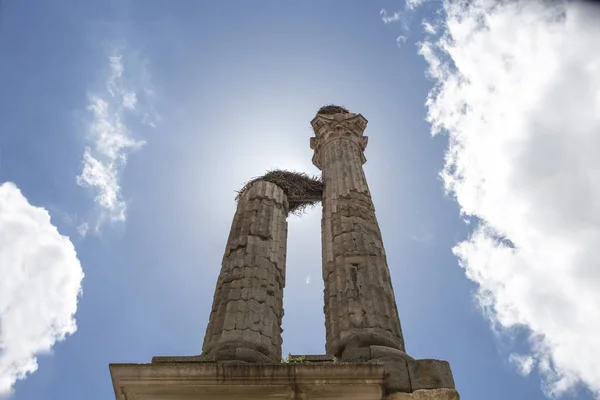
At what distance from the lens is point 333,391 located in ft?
20.5

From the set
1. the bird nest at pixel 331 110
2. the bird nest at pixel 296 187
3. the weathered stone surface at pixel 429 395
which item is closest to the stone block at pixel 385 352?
the weathered stone surface at pixel 429 395

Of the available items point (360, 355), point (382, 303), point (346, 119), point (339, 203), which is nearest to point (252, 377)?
point (360, 355)

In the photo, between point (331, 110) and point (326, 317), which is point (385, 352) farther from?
point (331, 110)

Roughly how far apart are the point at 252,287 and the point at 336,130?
22.5ft

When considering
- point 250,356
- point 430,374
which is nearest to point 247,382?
point 250,356

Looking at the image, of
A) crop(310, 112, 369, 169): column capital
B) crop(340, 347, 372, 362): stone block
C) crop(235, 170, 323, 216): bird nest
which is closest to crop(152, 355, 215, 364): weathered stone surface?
crop(340, 347, 372, 362): stone block

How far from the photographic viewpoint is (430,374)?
664 cm

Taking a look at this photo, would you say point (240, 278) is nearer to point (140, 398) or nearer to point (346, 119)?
point (140, 398)

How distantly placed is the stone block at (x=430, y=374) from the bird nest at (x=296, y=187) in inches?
276

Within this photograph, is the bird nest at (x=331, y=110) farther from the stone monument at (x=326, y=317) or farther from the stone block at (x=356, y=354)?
the stone block at (x=356, y=354)

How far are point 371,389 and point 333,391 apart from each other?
0.44 m

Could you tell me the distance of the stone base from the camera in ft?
20.5

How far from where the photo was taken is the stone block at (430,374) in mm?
6508

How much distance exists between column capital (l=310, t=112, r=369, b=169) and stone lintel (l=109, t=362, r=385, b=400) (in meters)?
8.94
